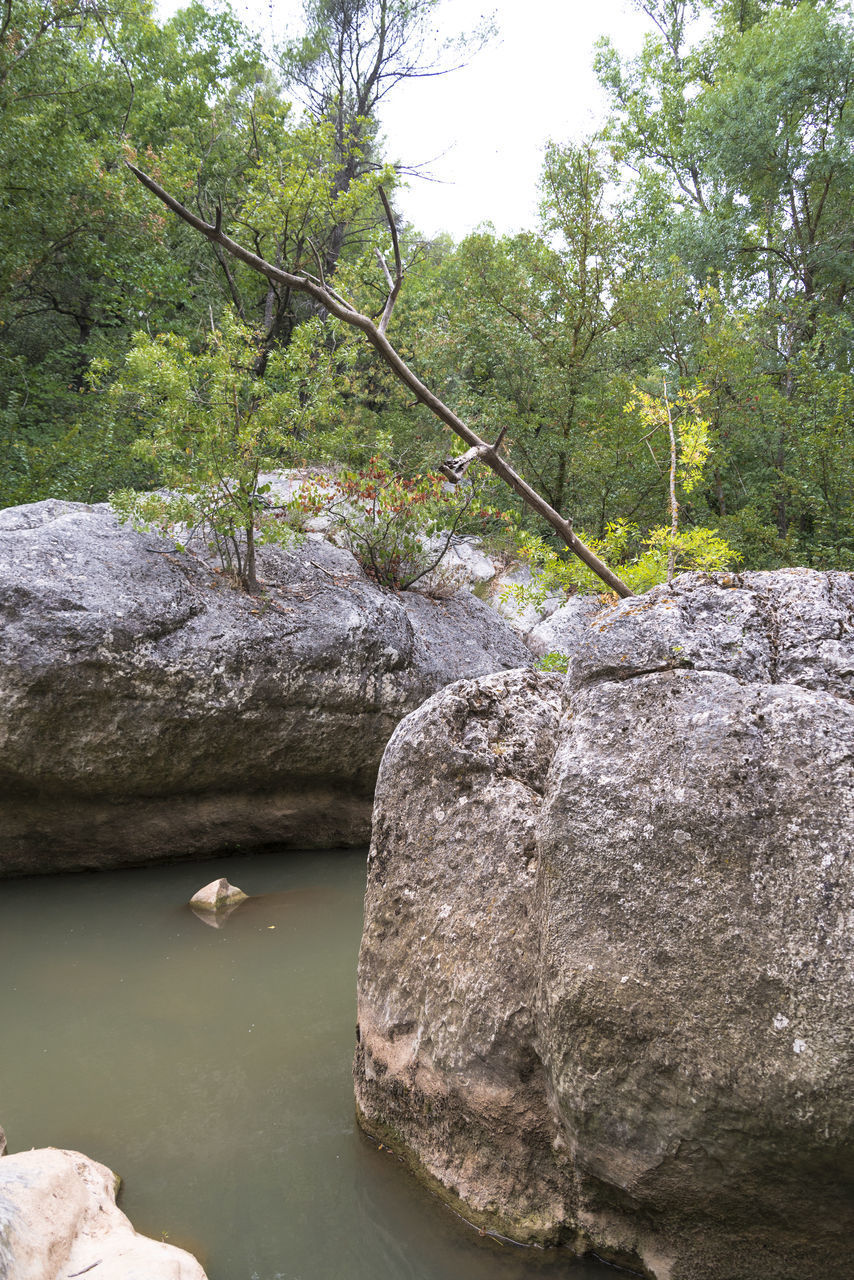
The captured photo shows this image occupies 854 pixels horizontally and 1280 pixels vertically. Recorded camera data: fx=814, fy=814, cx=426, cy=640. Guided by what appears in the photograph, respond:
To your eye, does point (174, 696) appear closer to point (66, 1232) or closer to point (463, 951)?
point (463, 951)

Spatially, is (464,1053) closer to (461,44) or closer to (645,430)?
(645,430)

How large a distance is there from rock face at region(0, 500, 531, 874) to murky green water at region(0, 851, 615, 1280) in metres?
0.52

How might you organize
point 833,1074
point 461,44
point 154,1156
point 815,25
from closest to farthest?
1. point 833,1074
2. point 154,1156
3. point 815,25
4. point 461,44

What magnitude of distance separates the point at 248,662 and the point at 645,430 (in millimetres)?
6605

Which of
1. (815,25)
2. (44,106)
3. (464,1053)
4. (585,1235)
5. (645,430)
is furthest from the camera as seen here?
(815,25)

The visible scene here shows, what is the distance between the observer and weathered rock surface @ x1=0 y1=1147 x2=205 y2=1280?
2086mm

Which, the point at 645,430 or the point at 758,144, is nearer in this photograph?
the point at 645,430

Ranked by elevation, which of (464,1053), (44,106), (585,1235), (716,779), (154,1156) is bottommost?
(154,1156)

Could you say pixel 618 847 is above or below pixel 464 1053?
above

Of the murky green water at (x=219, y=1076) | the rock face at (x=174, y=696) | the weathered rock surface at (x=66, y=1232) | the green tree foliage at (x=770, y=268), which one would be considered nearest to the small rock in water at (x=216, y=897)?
the murky green water at (x=219, y=1076)

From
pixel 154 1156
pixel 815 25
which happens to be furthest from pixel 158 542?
pixel 815 25

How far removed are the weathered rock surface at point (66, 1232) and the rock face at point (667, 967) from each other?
0.98 metres

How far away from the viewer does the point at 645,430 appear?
10.4m

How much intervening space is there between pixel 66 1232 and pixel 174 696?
380 centimetres
